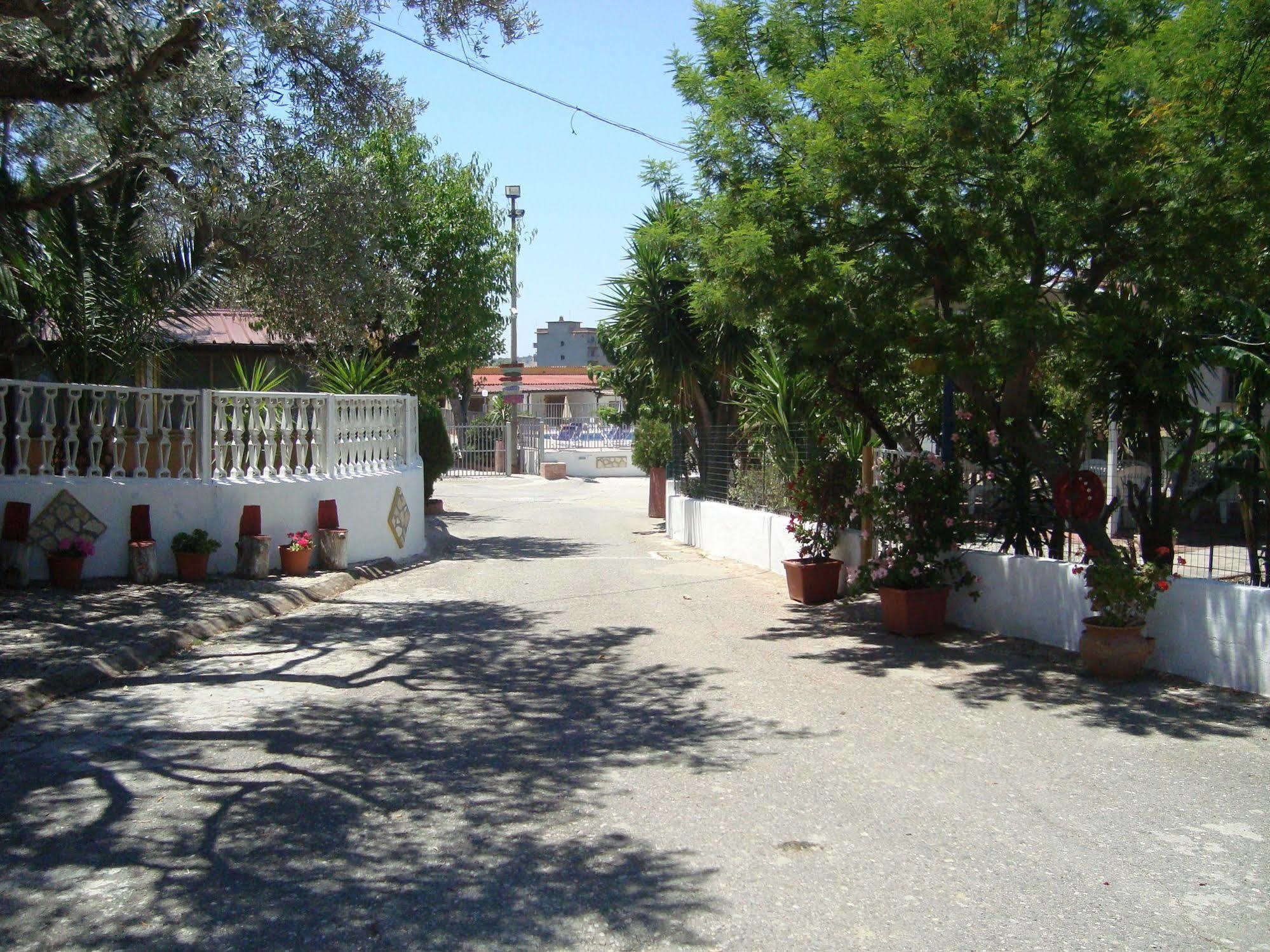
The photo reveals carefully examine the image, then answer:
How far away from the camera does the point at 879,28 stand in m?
9.27

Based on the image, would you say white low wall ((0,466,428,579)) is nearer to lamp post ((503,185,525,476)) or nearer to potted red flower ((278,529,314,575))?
potted red flower ((278,529,314,575))

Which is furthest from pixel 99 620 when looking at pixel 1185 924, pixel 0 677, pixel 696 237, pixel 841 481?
pixel 1185 924

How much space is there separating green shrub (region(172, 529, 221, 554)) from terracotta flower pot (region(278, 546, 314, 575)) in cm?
97

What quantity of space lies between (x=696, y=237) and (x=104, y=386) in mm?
5851

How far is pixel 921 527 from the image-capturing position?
966 cm

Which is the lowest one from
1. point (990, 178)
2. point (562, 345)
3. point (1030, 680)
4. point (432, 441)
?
point (1030, 680)

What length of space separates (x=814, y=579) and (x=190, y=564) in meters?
6.32

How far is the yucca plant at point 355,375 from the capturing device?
51.7ft

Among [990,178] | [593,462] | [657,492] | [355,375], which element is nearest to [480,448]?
[593,462]

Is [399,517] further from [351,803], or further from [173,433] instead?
[351,803]

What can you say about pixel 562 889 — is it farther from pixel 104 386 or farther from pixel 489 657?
pixel 104 386

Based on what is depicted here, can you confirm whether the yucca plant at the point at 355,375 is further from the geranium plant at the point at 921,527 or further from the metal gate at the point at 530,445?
the metal gate at the point at 530,445

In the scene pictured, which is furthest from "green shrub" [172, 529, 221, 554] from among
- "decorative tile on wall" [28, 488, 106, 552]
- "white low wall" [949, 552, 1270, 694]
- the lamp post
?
the lamp post

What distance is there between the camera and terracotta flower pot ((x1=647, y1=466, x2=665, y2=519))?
23000mm
